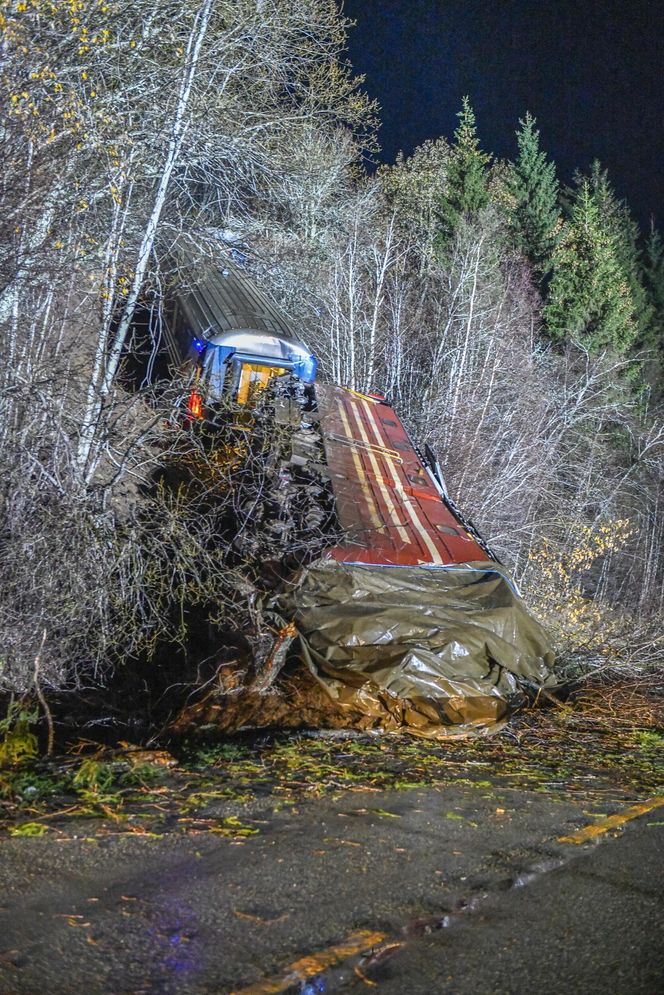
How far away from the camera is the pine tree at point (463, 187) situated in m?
29.8

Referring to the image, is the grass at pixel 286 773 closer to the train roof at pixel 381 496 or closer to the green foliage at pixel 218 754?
the green foliage at pixel 218 754

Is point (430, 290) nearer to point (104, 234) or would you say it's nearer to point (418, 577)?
point (104, 234)

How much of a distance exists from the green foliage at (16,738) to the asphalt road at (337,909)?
5.55ft

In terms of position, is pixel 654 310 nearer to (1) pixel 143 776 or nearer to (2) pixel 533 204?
(2) pixel 533 204

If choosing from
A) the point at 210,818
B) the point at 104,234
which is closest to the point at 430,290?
the point at 104,234

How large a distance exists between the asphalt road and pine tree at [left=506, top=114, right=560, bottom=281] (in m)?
29.7

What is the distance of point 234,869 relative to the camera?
3914 mm

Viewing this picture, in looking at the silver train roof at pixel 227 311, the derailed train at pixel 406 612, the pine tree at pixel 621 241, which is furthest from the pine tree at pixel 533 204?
the derailed train at pixel 406 612

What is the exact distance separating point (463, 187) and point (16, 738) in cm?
2812

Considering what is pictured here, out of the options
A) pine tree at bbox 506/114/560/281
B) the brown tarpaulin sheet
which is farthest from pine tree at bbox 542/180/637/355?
the brown tarpaulin sheet

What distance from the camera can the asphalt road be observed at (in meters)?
3.07

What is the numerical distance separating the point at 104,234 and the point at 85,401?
9.51 ft

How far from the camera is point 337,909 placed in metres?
3.59

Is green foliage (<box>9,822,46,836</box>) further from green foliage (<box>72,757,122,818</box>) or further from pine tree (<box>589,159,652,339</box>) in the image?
pine tree (<box>589,159,652,339</box>)
